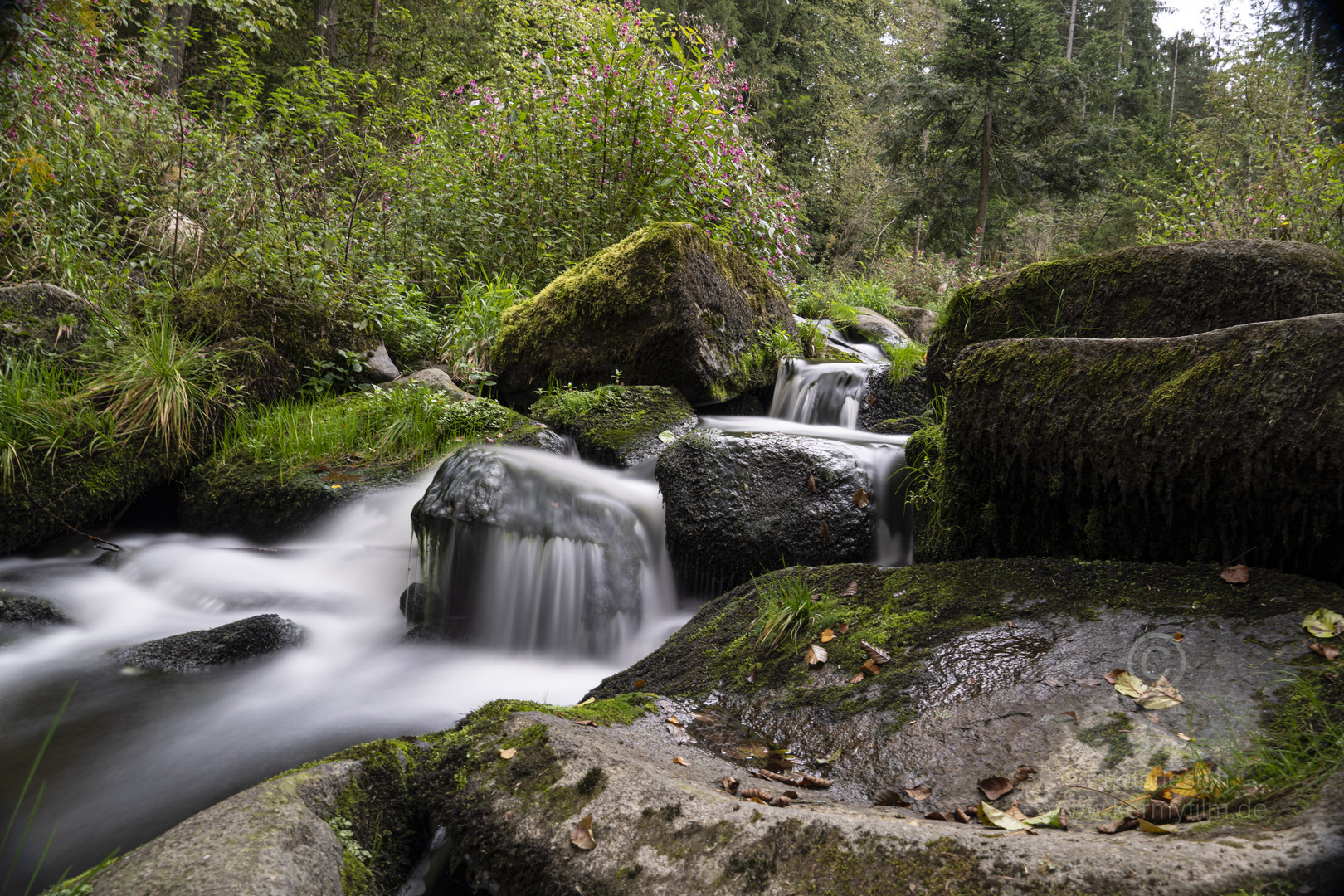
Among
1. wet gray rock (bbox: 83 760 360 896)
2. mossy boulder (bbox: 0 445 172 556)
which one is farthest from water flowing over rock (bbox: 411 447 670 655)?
mossy boulder (bbox: 0 445 172 556)

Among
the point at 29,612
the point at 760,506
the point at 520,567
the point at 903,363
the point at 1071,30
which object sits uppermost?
the point at 1071,30

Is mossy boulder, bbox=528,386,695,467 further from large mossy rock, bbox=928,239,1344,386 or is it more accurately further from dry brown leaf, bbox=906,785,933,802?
dry brown leaf, bbox=906,785,933,802

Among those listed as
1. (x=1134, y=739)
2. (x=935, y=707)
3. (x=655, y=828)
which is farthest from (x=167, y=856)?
(x=1134, y=739)

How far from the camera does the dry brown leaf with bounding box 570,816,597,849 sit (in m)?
1.73

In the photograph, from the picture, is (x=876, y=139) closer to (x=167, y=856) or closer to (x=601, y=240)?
(x=601, y=240)

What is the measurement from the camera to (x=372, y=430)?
5934mm

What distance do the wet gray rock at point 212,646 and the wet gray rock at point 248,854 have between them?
2.33 meters

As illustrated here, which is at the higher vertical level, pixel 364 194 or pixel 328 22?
pixel 328 22

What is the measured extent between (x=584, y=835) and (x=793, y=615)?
1.36 metres

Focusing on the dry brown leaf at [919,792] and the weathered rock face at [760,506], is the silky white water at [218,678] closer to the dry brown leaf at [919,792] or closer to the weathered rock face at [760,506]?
the weathered rock face at [760,506]

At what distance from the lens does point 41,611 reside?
13.6 feet

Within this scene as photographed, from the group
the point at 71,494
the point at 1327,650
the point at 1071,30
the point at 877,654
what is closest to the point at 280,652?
the point at 71,494

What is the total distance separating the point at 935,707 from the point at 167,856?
2.05 metres

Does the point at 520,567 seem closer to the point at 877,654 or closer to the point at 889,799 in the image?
the point at 877,654
